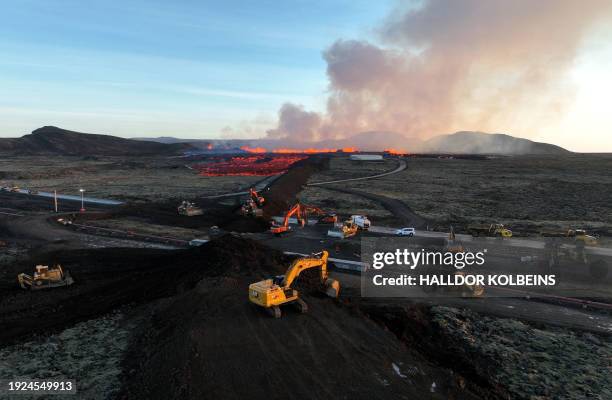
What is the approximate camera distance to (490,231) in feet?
142

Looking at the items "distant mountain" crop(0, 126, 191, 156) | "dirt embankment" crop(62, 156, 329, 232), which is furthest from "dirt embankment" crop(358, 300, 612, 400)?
"distant mountain" crop(0, 126, 191, 156)

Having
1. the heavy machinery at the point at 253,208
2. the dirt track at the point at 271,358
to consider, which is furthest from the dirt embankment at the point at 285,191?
the dirt track at the point at 271,358

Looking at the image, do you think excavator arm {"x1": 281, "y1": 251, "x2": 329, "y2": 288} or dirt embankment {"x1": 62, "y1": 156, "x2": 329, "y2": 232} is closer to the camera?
excavator arm {"x1": 281, "y1": 251, "x2": 329, "y2": 288}

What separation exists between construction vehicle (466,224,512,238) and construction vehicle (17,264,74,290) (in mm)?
38488

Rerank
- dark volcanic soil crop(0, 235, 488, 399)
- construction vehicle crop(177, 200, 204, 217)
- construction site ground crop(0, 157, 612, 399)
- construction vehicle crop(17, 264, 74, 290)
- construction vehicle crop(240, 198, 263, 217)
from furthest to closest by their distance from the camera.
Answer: construction vehicle crop(177, 200, 204, 217) < construction vehicle crop(240, 198, 263, 217) < construction vehicle crop(17, 264, 74, 290) < construction site ground crop(0, 157, 612, 399) < dark volcanic soil crop(0, 235, 488, 399)

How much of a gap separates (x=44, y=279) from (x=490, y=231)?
41007 millimetres

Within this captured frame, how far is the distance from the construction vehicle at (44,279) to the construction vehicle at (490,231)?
3849 cm

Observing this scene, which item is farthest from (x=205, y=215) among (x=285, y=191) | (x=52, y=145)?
(x=52, y=145)

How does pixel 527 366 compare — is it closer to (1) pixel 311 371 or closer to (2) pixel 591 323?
(2) pixel 591 323

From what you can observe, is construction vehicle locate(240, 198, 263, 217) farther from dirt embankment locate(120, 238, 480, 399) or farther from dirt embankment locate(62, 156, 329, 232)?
dirt embankment locate(120, 238, 480, 399)

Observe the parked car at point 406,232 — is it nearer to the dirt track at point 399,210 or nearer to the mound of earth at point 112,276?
the dirt track at point 399,210

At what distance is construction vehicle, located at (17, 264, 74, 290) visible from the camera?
1058 inches

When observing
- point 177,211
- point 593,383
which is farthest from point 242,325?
point 177,211

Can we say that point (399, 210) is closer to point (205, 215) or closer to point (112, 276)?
point (205, 215)
